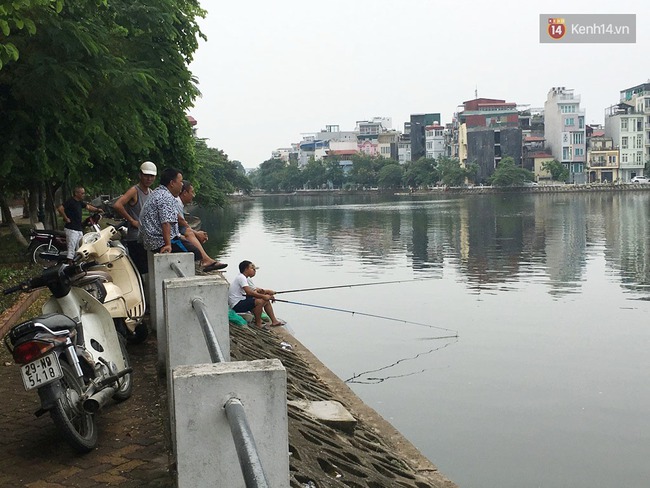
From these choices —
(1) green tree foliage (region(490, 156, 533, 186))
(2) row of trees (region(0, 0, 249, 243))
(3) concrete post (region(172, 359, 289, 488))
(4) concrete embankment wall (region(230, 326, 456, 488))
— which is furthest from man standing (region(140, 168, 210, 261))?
(1) green tree foliage (region(490, 156, 533, 186))

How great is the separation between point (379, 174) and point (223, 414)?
114784 mm

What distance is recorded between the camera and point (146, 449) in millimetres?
4535

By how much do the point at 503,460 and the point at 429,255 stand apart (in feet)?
63.4

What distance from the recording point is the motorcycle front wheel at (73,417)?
4137mm

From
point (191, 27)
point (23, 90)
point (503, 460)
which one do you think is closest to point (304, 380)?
point (503, 460)

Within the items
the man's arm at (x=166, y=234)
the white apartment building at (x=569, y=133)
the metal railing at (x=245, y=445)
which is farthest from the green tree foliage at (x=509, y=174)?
the metal railing at (x=245, y=445)

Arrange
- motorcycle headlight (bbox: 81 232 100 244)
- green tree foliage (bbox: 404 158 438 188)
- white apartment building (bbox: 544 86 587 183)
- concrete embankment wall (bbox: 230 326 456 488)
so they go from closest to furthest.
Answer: concrete embankment wall (bbox: 230 326 456 488) → motorcycle headlight (bbox: 81 232 100 244) → white apartment building (bbox: 544 86 587 183) → green tree foliage (bbox: 404 158 438 188)

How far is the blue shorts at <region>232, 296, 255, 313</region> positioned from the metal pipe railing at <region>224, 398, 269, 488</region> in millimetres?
9263

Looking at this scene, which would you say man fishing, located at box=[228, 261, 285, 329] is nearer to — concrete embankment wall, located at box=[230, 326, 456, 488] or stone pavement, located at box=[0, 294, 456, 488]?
concrete embankment wall, located at box=[230, 326, 456, 488]

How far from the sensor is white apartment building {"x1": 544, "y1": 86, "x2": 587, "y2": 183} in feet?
317

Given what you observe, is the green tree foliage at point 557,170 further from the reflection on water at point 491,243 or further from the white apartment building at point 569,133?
the reflection on water at point 491,243

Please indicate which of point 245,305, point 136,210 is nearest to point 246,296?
point 245,305

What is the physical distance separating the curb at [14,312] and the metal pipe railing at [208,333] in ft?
14.3

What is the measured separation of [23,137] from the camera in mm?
10945
